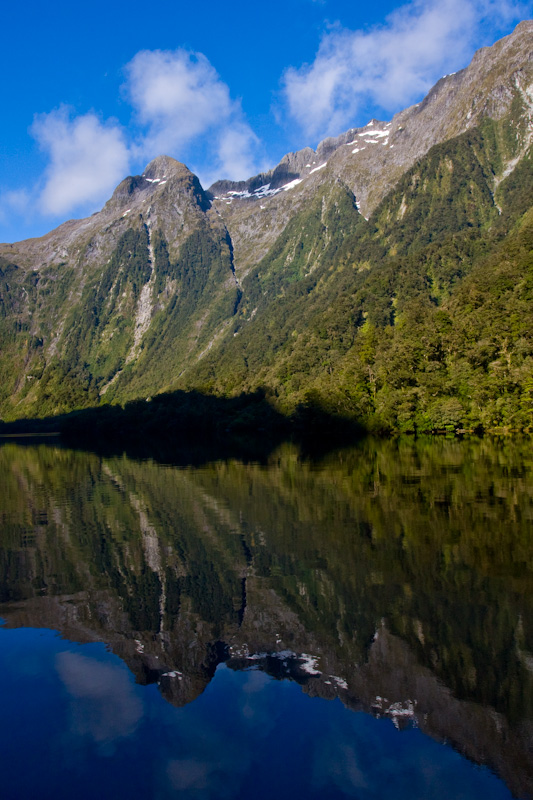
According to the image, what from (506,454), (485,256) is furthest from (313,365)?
(506,454)

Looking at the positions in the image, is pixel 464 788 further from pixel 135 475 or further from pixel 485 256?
pixel 485 256

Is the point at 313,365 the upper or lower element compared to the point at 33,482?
upper

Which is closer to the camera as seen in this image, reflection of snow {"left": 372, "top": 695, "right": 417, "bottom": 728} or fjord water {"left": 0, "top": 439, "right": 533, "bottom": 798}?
fjord water {"left": 0, "top": 439, "right": 533, "bottom": 798}

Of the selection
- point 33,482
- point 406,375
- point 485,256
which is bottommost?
point 33,482

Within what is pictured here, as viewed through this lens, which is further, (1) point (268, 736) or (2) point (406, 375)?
(2) point (406, 375)

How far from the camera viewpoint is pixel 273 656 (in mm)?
14641

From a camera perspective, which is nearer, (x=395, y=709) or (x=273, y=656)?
(x=395, y=709)

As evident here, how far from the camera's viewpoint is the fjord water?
10.2 meters

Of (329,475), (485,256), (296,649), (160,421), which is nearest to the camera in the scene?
(296,649)

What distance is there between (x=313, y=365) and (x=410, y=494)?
5924 inches

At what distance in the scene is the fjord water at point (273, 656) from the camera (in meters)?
10.2

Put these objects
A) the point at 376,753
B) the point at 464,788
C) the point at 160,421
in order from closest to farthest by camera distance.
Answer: the point at 464,788, the point at 376,753, the point at 160,421

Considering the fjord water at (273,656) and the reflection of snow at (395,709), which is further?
the reflection of snow at (395,709)

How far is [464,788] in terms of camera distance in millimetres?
9539
